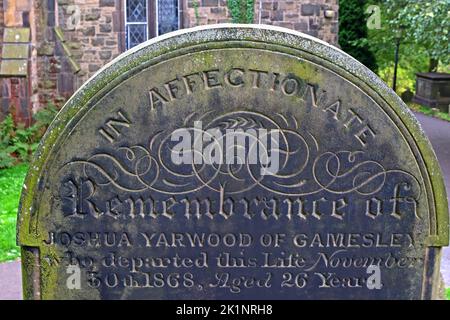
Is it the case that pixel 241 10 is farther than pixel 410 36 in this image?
No

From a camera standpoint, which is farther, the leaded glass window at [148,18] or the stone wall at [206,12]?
the leaded glass window at [148,18]

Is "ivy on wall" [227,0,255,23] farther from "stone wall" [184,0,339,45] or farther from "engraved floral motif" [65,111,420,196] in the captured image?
"engraved floral motif" [65,111,420,196]

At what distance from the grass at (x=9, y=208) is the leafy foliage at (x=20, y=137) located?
0.33 meters

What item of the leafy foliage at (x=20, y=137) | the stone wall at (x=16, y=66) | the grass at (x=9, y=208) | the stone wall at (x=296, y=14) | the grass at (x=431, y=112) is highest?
the stone wall at (x=296, y=14)

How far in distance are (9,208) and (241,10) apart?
6393 millimetres

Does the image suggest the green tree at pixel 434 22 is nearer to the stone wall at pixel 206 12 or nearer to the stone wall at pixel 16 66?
the stone wall at pixel 206 12

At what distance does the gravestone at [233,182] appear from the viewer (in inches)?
142

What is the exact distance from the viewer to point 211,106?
143 inches

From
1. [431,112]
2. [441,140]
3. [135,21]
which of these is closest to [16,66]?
[135,21]

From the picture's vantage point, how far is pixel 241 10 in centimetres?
1360

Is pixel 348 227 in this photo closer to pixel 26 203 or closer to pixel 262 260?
pixel 262 260

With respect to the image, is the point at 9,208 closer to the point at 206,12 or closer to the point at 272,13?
the point at 206,12

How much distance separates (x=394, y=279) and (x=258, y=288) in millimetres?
745

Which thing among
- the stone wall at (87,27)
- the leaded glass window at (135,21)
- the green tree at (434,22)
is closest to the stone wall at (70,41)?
the stone wall at (87,27)
